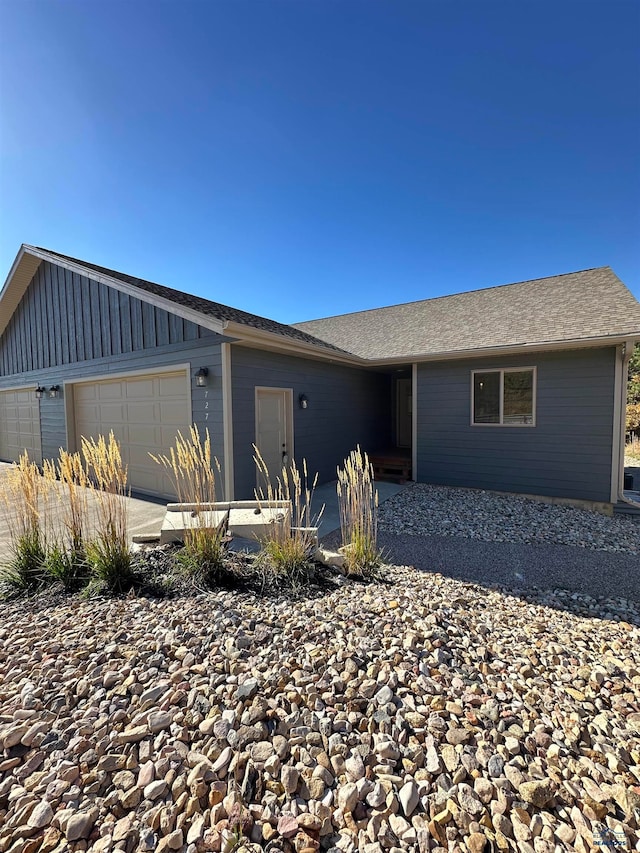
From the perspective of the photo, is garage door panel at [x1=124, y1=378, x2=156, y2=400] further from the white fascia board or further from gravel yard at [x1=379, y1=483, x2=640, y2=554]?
gravel yard at [x1=379, y1=483, x2=640, y2=554]

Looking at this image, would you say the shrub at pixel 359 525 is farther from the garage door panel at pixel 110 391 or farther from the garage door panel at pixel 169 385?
the garage door panel at pixel 110 391

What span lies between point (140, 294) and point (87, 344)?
252 cm

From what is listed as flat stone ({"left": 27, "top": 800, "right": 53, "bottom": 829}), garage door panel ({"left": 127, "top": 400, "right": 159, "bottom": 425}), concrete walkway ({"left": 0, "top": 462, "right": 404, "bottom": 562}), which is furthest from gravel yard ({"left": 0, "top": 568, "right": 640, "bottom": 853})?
garage door panel ({"left": 127, "top": 400, "right": 159, "bottom": 425})

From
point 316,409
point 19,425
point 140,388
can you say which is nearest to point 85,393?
point 140,388

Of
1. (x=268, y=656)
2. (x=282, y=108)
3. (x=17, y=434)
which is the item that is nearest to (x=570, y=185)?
(x=282, y=108)

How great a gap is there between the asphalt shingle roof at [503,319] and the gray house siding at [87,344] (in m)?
4.26

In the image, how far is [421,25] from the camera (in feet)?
17.4

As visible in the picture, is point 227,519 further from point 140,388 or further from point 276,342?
point 140,388

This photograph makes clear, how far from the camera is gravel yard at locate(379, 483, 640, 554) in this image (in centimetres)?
485

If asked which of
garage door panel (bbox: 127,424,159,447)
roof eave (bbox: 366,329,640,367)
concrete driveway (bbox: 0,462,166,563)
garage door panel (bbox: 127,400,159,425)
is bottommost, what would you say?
concrete driveway (bbox: 0,462,166,563)

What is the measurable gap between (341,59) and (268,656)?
314 inches

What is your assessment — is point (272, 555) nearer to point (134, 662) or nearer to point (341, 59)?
point (134, 662)

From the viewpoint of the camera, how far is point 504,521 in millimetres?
5562

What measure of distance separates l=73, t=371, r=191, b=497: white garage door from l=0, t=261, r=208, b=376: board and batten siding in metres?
0.66
